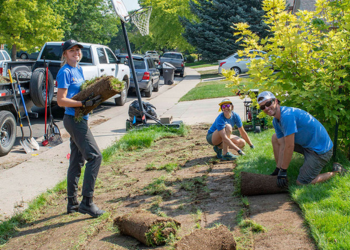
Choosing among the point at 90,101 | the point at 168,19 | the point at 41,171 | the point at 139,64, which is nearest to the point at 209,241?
the point at 90,101

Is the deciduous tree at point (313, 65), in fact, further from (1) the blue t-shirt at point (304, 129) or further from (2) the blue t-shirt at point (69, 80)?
(2) the blue t-shirt at point (69, 80)

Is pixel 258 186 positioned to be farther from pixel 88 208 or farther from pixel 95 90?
pixel 95 90

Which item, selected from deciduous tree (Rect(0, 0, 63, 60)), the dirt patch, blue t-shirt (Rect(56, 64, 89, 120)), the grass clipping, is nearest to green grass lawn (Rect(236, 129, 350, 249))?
the dirt patch

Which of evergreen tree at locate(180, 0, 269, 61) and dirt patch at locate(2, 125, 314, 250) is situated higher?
evergreen tree at locate(180, 0, 269, 61)

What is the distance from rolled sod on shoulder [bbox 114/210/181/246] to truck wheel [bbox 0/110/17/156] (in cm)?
443

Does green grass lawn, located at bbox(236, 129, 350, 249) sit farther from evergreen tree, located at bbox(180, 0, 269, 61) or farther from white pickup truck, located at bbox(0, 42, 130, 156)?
evergreen tree, located at bbox(180, 0, 269, 61)

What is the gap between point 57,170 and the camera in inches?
251

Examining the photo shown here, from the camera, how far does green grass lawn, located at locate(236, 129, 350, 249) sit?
3219 mm

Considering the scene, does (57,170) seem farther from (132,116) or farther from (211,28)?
(211,28)

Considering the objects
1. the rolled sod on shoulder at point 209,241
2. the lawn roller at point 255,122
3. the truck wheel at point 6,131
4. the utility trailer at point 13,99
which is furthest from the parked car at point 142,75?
the rolled sod on shoulder at point 209,241

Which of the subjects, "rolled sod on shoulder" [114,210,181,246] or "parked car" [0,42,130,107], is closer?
"rolled sod on shoulder" [114,210,181,246]

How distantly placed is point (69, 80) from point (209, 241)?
236cm

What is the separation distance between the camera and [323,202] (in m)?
3.92

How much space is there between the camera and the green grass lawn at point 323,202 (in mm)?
3219
